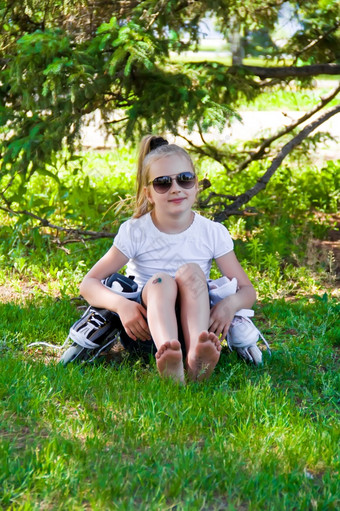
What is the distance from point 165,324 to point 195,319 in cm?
16

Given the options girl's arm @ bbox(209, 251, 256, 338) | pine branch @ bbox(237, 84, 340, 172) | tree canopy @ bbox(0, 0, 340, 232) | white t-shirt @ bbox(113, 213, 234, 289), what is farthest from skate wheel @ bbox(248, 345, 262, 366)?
pine branch @ bbox(237, 84, 340, 172)

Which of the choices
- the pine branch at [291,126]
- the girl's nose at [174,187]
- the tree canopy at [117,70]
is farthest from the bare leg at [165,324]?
the pine branch at [291,126]

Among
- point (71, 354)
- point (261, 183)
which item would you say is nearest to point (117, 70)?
point (261, 183)

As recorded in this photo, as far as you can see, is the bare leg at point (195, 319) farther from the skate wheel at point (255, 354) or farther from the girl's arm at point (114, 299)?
the skate wheel at point (255, 354)

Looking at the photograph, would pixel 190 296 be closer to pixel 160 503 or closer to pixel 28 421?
pixel 28 421

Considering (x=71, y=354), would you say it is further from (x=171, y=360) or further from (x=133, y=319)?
(x=171, y=360)

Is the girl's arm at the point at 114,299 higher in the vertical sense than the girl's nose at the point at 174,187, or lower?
lower

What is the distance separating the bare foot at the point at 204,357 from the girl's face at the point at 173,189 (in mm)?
760

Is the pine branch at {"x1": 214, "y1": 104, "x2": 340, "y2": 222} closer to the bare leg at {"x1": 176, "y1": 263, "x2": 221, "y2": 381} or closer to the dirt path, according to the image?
the bare leg at {"x1": 176, "y1": 263, "x2": 221, "y2": 381}

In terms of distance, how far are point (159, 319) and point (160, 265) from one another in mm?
557

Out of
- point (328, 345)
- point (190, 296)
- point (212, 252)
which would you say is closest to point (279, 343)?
point (328, 345)

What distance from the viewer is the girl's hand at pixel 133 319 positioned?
3.31 meters

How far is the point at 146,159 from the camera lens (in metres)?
3.64

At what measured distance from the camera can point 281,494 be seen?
7.75ft
